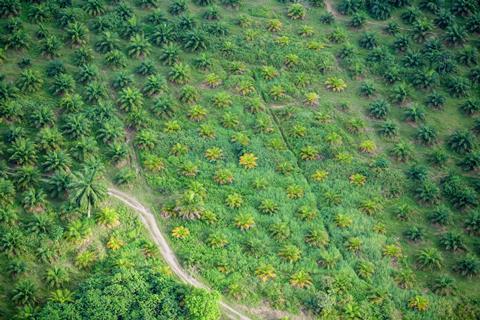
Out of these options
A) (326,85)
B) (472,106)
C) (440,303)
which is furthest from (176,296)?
(472,106)

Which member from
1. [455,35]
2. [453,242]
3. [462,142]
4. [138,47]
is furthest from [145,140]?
[455,35]

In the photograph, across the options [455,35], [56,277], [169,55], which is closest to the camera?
[56,277]

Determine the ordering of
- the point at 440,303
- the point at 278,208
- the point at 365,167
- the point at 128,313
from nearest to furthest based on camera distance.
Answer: the point at 128,313 → the point at 440,303 → the point at 278,208 → the point at 365,167

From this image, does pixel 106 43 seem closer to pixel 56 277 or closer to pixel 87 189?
pixel 87 189

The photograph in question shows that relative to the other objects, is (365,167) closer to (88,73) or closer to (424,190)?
(424,190)

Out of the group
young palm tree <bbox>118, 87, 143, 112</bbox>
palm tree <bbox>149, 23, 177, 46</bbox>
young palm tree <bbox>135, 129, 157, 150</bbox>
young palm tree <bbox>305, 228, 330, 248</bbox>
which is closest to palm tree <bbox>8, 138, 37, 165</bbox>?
young palm tree <bbox>135, 129, 157, 150</bbox>

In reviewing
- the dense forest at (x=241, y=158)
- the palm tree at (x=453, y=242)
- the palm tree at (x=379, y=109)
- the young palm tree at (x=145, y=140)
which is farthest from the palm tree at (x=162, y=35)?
the palm tree at (x=453, y=242)
